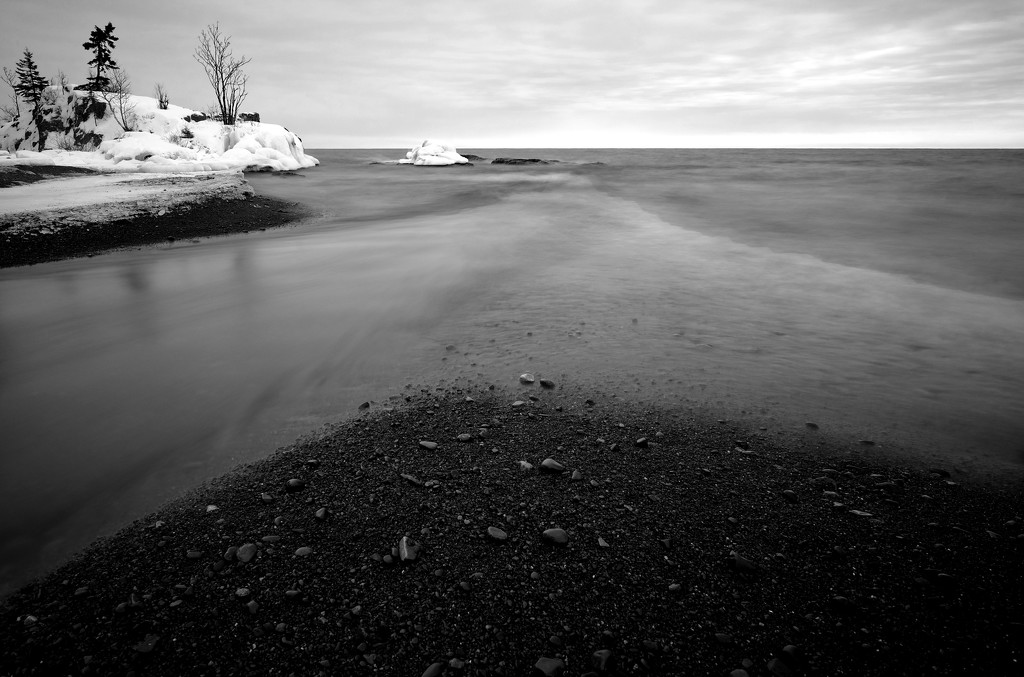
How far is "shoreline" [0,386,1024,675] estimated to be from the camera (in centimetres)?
192

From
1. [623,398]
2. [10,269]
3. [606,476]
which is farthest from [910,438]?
[10,269]

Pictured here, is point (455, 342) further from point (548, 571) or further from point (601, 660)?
point (601, 660)

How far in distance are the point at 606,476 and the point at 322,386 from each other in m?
2.73

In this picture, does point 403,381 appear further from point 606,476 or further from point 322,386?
point 606,476

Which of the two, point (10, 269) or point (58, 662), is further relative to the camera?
point (10, 269)

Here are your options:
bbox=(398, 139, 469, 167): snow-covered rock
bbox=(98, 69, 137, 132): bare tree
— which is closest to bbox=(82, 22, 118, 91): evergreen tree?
bbox=(98, 69, 137, 132): bare tree

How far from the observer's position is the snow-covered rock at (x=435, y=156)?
49.1 m

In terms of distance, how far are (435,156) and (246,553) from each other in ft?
170

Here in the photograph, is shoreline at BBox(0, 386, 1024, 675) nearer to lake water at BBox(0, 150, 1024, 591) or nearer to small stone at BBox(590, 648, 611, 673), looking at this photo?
small stone at BBox(590, 648, 611, 673)

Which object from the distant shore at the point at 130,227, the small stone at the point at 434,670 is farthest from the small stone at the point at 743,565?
the distant shore at the point at 130,227

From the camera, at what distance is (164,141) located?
2980 cm

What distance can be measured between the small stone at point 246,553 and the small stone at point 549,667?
1.46 meters

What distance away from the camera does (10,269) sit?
7.58 meters

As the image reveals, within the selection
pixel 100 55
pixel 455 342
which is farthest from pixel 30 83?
pixel 455 342
